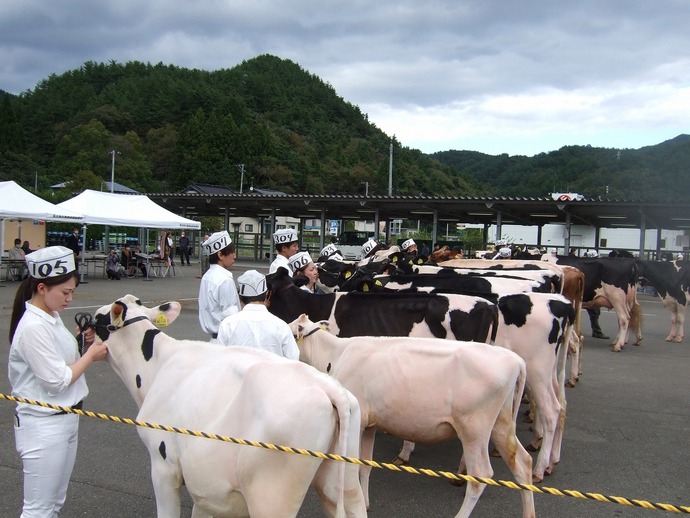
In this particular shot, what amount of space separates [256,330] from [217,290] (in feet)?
4.60

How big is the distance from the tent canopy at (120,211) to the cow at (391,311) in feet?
51.5

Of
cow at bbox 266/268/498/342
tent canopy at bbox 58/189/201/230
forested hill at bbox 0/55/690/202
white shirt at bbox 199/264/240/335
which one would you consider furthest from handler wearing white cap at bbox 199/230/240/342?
forested hill at bbox 0/55/690/202

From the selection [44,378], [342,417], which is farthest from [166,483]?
[342,417]

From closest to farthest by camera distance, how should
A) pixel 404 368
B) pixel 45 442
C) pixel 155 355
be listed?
pixel 45 442, pixel 155 355, pixel 404 368

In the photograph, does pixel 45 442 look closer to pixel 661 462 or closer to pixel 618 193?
pixel 661 462

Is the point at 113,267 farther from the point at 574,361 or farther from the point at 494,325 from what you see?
the point at 494,325

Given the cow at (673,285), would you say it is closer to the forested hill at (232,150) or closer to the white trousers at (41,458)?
the white trousers at (41,458)

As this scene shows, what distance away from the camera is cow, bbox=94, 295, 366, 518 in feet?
9.14

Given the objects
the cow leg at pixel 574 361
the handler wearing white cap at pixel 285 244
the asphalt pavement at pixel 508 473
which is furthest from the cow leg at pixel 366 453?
the cow leg at pixel 574 361

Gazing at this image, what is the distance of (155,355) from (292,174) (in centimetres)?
8871

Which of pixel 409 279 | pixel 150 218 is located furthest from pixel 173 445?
pixel 150 218

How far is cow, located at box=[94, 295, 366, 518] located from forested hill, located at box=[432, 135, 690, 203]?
183 feet

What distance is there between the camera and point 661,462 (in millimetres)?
5520

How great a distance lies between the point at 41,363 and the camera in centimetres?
306
